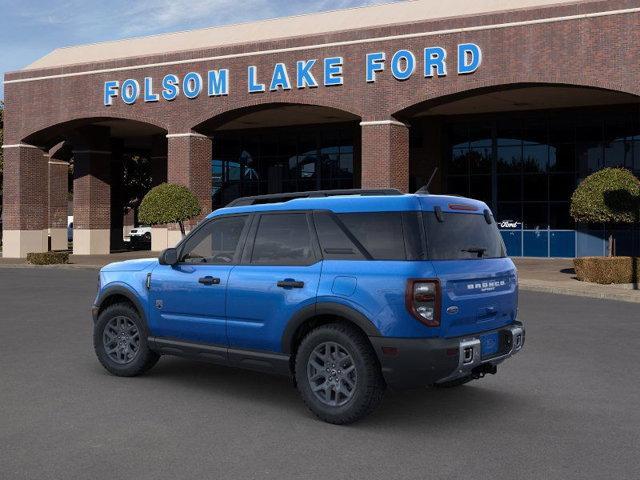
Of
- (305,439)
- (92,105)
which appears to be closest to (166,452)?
(305,439)

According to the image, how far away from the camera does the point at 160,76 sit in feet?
107

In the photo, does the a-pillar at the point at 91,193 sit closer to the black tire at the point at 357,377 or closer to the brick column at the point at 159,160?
the brick column at the point at 159,160

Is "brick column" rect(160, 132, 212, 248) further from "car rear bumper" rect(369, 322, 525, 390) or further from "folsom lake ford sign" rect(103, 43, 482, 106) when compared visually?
"car rear bumper" rect(369, 322, 525, 390)

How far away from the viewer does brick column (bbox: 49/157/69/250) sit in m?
41.0

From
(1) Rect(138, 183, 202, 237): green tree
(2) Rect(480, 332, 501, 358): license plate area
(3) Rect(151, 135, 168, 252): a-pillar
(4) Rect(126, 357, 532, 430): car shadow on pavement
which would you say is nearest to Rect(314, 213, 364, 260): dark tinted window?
(2) Rect(480, 332, 501, 358): license plate area

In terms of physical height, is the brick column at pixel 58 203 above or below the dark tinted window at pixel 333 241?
above

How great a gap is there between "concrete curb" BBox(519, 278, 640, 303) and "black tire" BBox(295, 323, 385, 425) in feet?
41.8

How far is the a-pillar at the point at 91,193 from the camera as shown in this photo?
127 feet

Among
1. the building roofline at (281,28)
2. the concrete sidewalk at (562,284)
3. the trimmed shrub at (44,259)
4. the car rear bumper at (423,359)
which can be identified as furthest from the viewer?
the trimmed shrub at (44,259)

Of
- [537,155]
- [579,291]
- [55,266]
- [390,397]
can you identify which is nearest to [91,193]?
[55,266]

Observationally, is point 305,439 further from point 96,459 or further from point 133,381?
point 133,381

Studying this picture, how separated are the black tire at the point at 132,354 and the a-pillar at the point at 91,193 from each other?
3146 cm

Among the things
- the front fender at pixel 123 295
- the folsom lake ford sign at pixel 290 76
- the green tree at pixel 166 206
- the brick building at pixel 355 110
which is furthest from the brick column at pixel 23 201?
the front fender at pixel 123 295

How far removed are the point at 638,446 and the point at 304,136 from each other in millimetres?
35406
